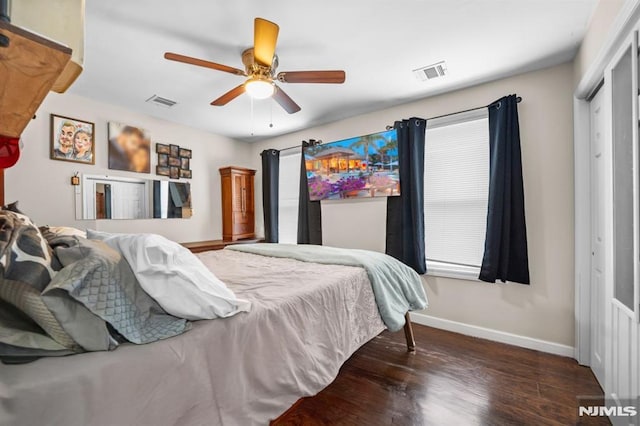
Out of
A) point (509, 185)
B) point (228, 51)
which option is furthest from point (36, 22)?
point (509, 185)

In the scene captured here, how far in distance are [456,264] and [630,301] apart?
1.56 m

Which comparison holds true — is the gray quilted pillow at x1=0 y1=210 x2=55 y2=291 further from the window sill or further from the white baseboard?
→ the white baseboard

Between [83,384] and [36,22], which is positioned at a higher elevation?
[36,22]

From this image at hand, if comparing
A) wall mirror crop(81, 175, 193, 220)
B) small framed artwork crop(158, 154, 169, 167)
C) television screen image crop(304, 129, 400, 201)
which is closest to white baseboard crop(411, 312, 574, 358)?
television screen image crop(304, 129, 400, 201)

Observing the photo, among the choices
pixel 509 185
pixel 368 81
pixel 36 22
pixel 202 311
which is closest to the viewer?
pixel 36 22

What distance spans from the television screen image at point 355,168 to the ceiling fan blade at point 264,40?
1751 millimetres

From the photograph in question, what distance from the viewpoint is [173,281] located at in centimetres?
100

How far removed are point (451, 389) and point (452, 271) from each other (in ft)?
4.16

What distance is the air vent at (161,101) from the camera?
2983 millimetres

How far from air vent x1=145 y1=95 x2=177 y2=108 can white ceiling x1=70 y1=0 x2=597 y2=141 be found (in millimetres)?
94

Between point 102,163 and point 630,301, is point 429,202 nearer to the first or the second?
point 630,301

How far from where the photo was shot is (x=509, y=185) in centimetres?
245

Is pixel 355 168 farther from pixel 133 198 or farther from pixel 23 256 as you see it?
pixel 23 256

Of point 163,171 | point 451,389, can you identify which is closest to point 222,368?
point 451,389
